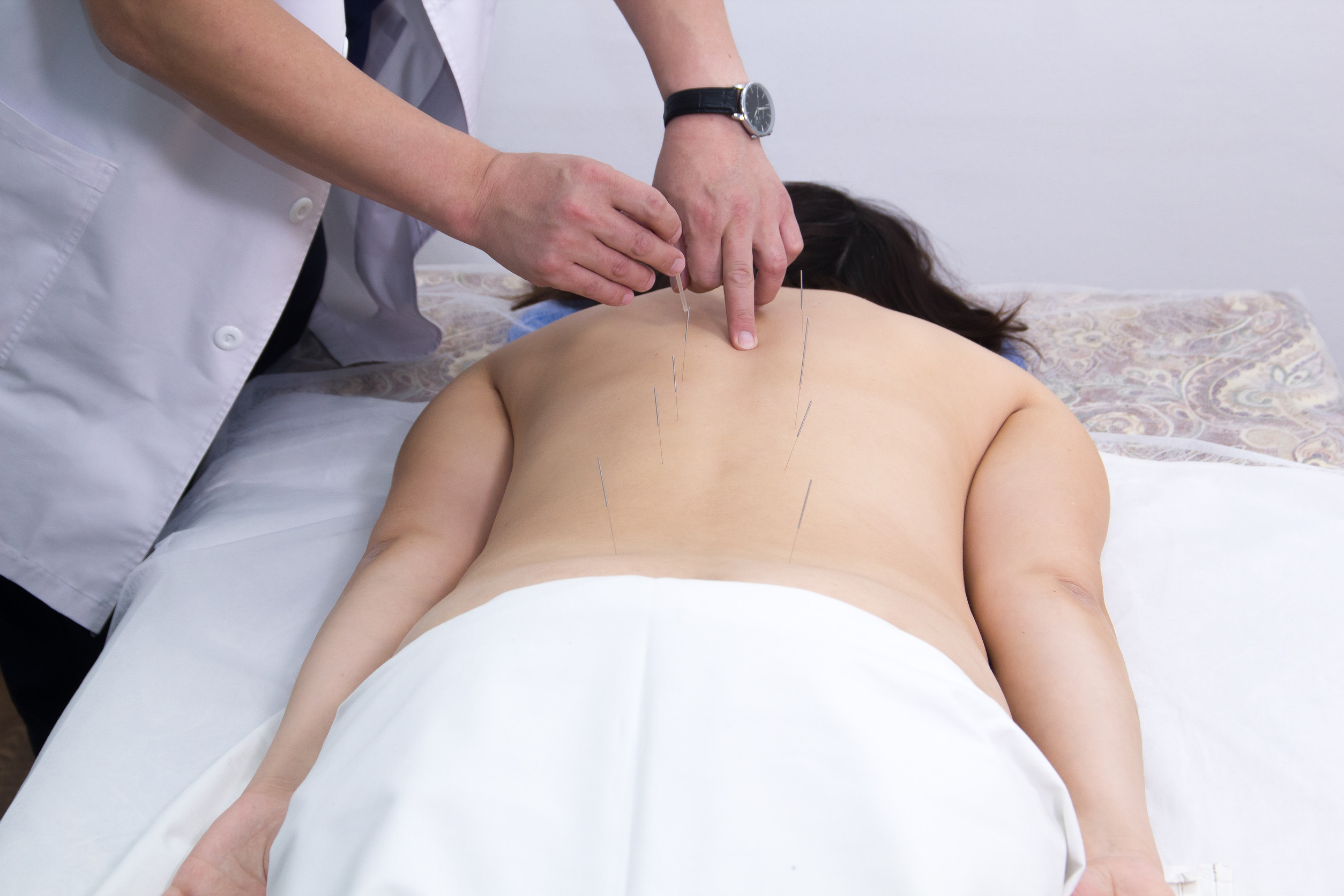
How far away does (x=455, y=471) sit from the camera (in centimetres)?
122

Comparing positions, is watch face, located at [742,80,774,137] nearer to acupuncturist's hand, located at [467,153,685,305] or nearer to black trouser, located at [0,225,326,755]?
acupuncturist's hand, located at [467,153,685,305]

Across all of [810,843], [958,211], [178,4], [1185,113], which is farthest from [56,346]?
[1185,113]

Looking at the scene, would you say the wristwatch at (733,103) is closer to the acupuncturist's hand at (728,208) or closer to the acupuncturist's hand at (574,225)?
the acupuncturist's hand at (728,208)

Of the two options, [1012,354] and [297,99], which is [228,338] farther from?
[1012,354]

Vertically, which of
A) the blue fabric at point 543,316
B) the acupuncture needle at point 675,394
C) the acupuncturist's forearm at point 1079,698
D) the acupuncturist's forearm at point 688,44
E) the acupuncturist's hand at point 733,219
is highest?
the acupuncturist's forearm at point 688,44

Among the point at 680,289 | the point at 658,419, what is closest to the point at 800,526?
the point at 658,419

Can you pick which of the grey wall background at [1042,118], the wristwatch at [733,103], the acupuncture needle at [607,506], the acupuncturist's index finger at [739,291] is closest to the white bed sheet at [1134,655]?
Answer: the acupuncture needle at [607,506]

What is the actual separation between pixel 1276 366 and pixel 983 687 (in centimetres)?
123

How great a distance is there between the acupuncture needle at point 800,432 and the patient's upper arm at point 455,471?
1.36 feet

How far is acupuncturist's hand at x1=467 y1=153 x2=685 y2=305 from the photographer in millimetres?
1039

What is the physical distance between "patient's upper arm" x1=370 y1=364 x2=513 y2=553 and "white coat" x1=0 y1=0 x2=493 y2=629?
0.80ft

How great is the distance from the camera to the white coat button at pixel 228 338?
4.02ft

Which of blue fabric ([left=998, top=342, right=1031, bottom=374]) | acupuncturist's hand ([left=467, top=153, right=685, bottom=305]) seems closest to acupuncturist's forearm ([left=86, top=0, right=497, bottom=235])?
acupuncturist's hand ([left=467, top=153, right=685, bottom=305])

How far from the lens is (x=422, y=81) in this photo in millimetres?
1603
